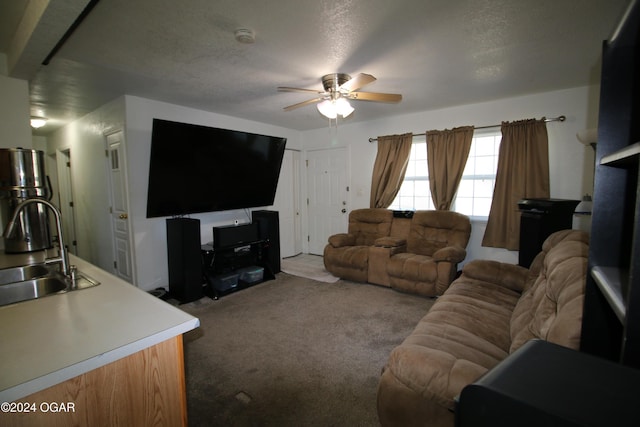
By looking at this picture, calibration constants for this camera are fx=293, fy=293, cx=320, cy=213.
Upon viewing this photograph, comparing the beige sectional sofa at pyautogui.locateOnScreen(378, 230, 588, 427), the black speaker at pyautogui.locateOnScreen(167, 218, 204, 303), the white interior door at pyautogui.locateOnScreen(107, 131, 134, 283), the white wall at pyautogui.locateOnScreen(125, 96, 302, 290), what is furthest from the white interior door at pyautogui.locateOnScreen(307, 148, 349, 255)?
the beige sectional sofa at pyautogui.locateOnScreen(378, 230, 588, 427)

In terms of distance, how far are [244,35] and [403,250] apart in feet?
10.3

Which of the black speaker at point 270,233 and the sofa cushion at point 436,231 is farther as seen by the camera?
the black speaker at point 270,233

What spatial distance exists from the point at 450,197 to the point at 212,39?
3.33 meters

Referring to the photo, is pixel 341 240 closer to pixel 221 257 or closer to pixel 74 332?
pixel 221 257

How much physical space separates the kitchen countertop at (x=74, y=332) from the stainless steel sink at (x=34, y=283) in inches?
6.4

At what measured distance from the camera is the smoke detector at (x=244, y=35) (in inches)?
76.0

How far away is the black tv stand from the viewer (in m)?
3.61

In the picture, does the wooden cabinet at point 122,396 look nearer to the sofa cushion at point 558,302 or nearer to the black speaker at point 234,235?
the sofa cushion at point 558,302

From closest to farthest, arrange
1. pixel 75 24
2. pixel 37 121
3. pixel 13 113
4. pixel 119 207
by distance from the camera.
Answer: pixel 75 24
pixel 13 113
pixel 119 207
pixel 37 121

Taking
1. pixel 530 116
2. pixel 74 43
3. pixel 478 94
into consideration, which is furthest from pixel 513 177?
pixel 74 43

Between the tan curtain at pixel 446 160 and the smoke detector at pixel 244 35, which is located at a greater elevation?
the smoke detector at pixel 244 35

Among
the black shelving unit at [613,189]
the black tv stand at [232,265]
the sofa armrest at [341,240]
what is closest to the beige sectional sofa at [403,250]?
the sofa armrest at [341,240]

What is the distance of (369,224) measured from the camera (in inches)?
177

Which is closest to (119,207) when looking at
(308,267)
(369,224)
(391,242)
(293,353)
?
(308,267)
